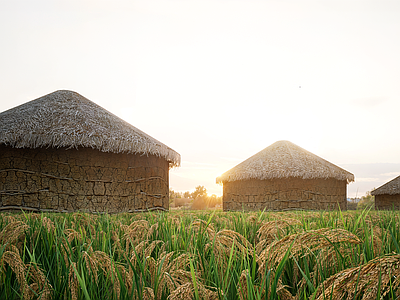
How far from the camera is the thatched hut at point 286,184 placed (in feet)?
37.7

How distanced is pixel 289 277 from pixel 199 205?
19.8m

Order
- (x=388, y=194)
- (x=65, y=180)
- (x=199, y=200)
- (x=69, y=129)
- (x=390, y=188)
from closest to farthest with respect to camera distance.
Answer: (x=65, y=180) < (x=69, y=129) < (x=390, y=188) < (x=388, y=194) < (x=199, y=200)

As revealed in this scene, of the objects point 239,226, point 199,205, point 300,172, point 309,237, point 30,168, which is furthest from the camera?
point 199,205

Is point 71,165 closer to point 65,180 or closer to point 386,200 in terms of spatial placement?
point 65,180

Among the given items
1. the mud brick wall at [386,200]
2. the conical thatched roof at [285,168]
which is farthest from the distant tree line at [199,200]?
the mud brick wall at [386,200]

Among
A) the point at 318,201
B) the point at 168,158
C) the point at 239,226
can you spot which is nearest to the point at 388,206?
the point at 318,201

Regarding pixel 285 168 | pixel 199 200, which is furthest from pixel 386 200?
pixel 199 200

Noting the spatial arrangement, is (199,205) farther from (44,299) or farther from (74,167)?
(44,299)

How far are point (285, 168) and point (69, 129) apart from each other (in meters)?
8.10

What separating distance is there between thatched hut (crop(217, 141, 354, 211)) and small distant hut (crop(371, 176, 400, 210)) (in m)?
3.44

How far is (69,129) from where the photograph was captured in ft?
25.2

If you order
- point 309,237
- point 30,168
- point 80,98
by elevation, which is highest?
point 80,98

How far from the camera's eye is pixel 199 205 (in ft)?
68.0

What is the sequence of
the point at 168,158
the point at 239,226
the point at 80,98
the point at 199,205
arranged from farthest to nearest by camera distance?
the point at 199,205 < the point at 80,98 < the point at 168,158 < the point at 239,226
